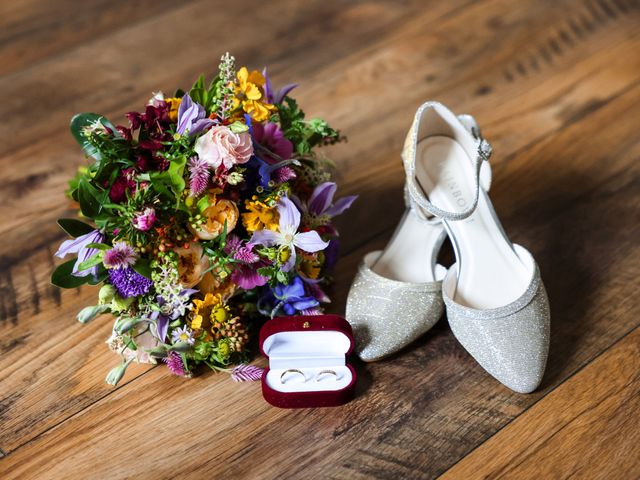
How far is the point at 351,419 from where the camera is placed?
44.5 inches

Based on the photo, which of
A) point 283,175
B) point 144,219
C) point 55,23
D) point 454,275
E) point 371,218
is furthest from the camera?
point 55,23

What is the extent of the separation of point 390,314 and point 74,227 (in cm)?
48

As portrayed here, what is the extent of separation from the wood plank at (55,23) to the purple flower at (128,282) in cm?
106

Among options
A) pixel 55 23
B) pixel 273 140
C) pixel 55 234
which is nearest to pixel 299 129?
pixel 273 140

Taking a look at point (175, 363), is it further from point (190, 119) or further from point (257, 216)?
point (190, 119)

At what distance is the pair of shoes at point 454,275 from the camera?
3.68 feet

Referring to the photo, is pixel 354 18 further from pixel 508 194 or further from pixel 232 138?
pixel 232 138

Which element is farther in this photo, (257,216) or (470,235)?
(470,235)

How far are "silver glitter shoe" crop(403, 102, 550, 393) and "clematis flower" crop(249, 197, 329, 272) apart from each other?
0.62ft

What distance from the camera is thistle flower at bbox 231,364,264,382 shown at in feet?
3.86

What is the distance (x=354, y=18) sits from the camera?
2.00 metres

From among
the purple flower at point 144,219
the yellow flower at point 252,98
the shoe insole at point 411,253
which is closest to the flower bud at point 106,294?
the purple flower at point 144,219

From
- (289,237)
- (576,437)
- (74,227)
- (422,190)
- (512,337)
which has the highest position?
(74,227)

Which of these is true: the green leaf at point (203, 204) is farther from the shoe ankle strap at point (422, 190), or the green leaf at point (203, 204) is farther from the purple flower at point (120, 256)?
the shoe ankle strap at point (422, 190)
